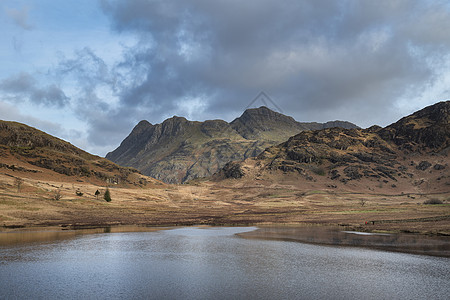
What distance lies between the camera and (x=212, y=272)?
3638 centimetres

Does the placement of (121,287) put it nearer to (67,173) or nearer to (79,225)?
(79,225)

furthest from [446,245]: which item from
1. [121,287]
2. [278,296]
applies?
[121,287]

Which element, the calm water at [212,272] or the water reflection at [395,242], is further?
the water reflection at [395,242]

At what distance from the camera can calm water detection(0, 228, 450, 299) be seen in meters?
28.7

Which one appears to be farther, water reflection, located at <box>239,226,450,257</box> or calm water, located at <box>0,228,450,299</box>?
water reflection, located at <box>239,226,450,257</box>

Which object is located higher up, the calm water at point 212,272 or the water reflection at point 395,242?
the water reflection at point 395,242

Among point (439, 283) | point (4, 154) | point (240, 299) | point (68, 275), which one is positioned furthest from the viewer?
point (4, 154)

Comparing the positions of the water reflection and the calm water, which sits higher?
the water reflection

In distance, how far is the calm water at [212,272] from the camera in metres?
28.7

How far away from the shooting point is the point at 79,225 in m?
81.9

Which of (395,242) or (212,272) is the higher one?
(395,242)

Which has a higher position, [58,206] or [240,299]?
[58,206]

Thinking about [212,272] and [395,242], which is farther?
[395,242]

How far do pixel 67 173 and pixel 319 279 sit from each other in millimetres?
186383
